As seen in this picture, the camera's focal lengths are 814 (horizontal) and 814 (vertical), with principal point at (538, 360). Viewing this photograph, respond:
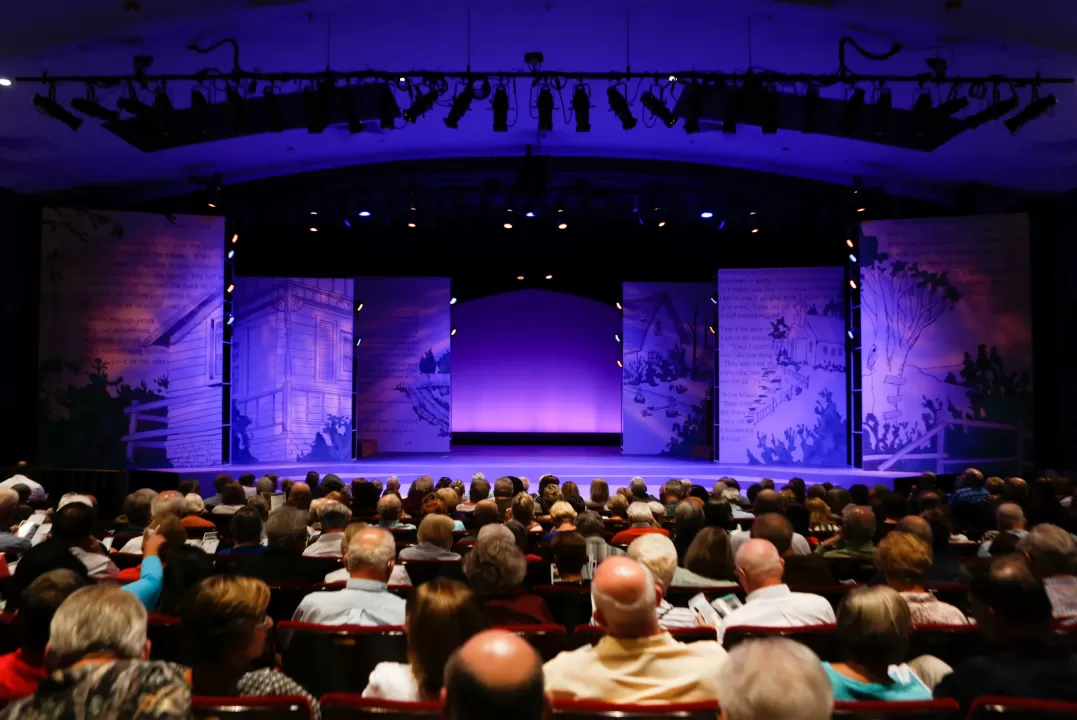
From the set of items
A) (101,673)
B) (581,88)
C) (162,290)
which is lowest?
(101,673)

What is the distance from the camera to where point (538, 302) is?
19.3 m

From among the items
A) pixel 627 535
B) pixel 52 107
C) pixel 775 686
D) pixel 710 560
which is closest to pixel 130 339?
pixel 52 107

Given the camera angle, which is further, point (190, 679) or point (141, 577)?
point (141, 577)

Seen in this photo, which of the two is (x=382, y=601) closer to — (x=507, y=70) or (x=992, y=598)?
(x=992, y=598)

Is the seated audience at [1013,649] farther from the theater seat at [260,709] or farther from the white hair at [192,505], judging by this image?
the white hair at [192,505]

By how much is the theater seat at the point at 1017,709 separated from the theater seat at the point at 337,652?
162cm

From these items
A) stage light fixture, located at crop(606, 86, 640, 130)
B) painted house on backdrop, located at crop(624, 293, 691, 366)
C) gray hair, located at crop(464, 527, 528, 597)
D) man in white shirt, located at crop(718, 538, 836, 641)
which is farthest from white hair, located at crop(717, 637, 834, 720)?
painted house on backdrop, located at crop(624, 293, 691, 366)

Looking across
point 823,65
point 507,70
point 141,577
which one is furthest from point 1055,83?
point 141,577

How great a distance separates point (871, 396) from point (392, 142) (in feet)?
28.7

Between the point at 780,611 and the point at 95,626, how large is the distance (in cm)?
225

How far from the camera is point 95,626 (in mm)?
1886

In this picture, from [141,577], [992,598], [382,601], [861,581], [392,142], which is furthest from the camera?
[392,142]

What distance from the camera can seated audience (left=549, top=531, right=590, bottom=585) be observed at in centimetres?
391

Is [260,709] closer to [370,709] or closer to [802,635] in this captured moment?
[370,709]
